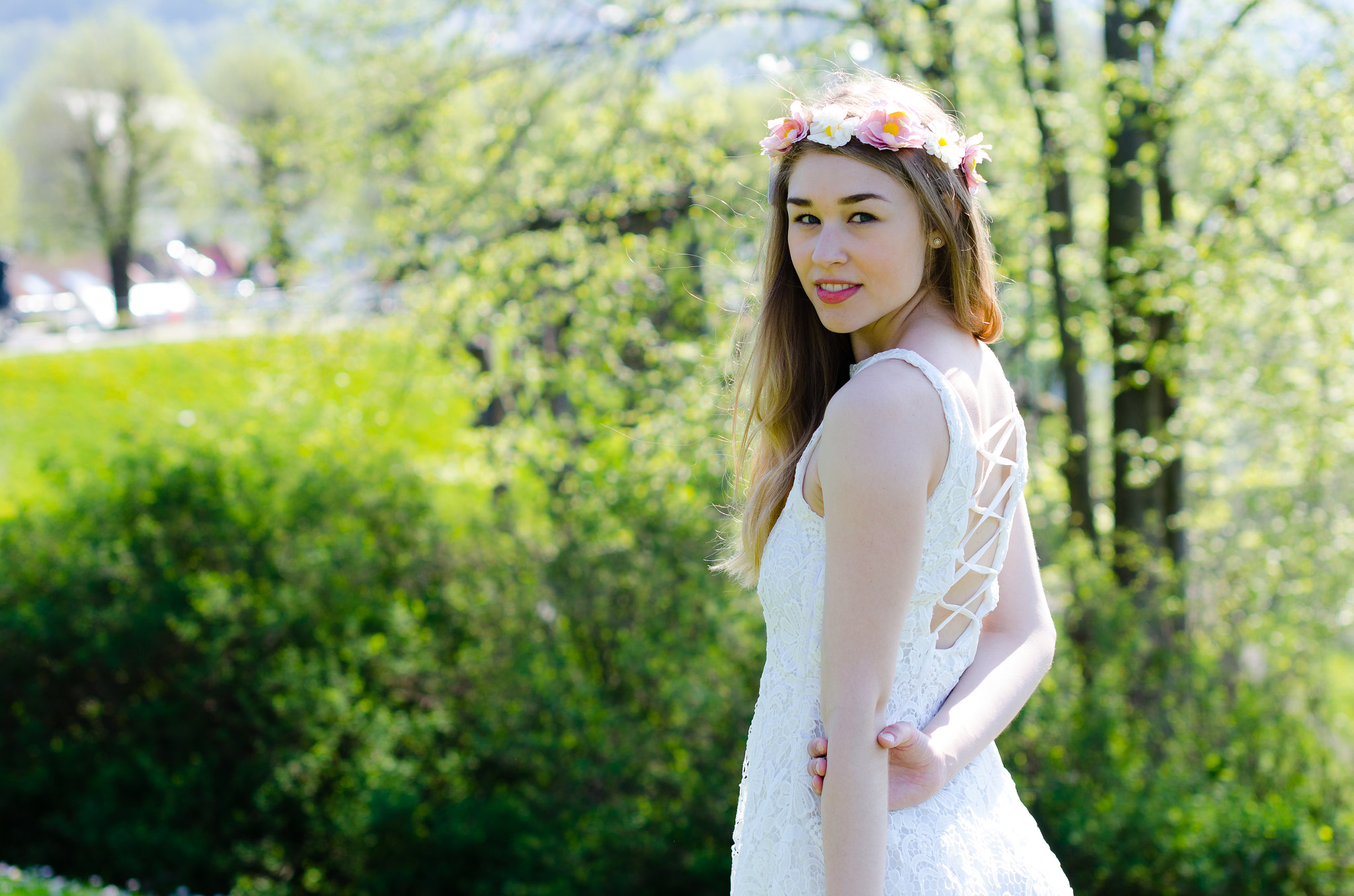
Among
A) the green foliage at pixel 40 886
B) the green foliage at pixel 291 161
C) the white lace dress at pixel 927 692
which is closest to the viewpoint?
the white lace dress at pixel 927 692

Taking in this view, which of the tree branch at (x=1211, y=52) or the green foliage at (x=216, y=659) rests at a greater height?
the tree branch at (x=1211, y=52)

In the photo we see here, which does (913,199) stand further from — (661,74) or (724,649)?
(661,74)

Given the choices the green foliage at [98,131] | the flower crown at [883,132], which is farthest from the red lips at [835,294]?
the green foliage at [98,131]

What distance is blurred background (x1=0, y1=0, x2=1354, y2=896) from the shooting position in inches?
189

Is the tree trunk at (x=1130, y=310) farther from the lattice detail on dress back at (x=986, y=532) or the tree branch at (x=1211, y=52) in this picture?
the lattice detail on dress back at (x=986, y=532)

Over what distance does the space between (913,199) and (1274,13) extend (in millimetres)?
6272

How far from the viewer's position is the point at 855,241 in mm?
1539

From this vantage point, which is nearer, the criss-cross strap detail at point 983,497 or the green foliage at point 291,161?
the criss-cross strap detail at point 983,497

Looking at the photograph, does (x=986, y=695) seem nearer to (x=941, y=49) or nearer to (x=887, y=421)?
(x=887, y=421)

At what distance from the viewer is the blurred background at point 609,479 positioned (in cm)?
479

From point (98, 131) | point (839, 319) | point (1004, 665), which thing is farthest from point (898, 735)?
point (98, 131)

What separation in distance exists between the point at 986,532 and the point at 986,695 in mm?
255

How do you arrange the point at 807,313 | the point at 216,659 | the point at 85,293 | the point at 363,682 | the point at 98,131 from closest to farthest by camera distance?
the point at 807,313 < the point at 216,659 < the point at 363,682 < the point at 85,293 < the point at 98,131

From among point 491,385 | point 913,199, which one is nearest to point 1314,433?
point 491,385
